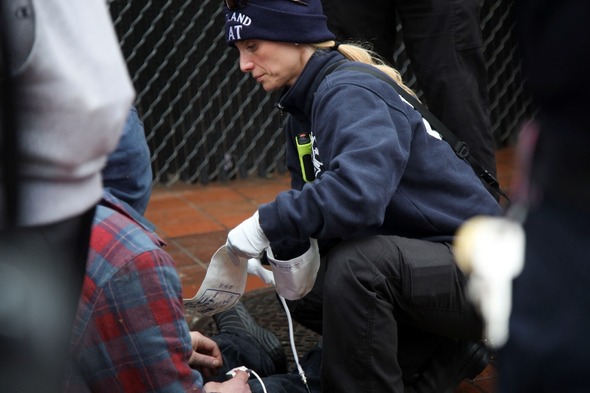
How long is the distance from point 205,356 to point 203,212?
7.71 feet

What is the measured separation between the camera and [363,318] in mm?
2631

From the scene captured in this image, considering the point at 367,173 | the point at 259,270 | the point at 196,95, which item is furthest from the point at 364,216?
the point at 196,95

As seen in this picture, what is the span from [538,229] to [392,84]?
1.58 meters

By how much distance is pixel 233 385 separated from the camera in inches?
108

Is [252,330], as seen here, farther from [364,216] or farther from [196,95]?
[196,95]

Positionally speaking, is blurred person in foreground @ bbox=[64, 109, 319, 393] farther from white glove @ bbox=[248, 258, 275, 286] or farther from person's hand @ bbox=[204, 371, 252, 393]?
white glove @ bbox=[248, 258, 275, 286]

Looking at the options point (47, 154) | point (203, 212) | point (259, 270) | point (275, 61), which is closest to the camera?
point (47, 154)

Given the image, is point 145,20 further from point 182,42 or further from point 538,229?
point 538,229

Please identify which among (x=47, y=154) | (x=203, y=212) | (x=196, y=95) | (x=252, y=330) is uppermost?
(x=47, y=154)

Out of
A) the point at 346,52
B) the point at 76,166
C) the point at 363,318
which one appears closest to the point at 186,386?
the point at 363,318

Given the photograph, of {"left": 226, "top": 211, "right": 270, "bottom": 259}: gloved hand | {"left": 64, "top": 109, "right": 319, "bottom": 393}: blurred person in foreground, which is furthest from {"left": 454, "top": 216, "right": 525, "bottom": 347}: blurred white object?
{"left": 226, "top": 211, "right": 270, "bottom": 259}: gloved hand

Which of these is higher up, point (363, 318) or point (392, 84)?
point (392, 84)

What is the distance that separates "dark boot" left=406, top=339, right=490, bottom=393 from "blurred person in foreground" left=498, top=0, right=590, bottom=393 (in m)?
1.58

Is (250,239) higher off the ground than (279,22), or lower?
lower
